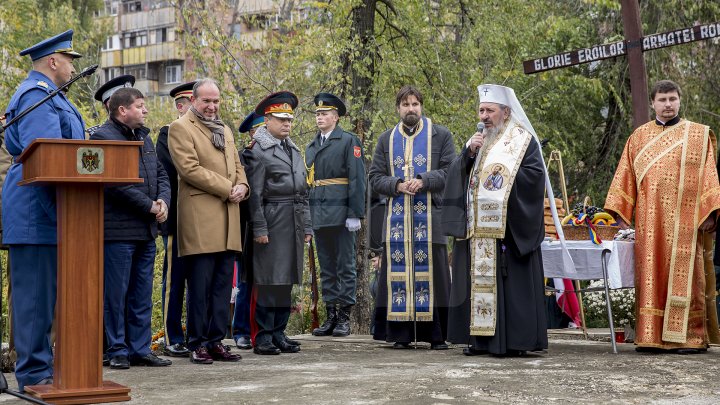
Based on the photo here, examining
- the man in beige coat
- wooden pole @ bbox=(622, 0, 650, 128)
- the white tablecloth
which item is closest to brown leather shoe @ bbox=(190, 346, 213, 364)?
the man in beige coat

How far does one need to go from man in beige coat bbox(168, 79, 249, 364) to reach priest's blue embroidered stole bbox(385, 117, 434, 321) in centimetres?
163

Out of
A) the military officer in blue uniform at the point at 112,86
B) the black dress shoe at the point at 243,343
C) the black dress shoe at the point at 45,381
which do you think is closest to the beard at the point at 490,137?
the black dress shoe at the point at 243,343

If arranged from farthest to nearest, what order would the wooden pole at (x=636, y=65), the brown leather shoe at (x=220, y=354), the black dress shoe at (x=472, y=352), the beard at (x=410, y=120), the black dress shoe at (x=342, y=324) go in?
1. the black dress shoe at (x=342, y=324)
2. the wooden pole at (x=636, y=65)
3. the beard at (x=410, y=120)
4. the black dress shoe at (x=472, y=352)
5. the brown leather shoe at (x=220, y=354)

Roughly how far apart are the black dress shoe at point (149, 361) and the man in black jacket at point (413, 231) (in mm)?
2104

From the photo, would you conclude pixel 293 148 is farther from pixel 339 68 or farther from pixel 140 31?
pixel 140 31

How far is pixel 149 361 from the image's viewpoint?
785 cm

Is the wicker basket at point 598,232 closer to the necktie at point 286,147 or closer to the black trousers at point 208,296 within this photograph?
the necktie at point 286,147

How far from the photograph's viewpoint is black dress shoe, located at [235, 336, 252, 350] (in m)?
9.26

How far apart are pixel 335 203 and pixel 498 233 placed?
250 cm

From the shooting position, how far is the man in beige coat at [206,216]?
796 cm

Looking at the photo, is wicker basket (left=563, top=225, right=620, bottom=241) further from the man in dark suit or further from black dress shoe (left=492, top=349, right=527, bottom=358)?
the man in dark suit

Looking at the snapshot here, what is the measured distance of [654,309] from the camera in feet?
27.9

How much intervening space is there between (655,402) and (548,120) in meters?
12.7

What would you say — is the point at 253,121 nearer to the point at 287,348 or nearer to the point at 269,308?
the point at 269,308
